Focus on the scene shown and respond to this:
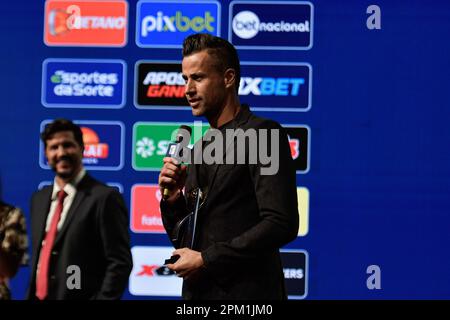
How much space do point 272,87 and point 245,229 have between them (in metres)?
1.85

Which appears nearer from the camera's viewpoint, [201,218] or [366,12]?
[201,218]

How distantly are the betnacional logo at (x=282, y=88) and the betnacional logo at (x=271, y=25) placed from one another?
0.33ft

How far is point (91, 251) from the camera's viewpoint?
274 centimetres

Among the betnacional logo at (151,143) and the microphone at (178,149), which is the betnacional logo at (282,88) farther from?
the microphone at (178,149)

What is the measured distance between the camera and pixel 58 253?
2.73 meters

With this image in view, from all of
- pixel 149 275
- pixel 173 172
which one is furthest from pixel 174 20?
pixel 173 172

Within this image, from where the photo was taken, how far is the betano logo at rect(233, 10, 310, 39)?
3371 millimetres

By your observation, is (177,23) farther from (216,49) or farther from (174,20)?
(216,49)

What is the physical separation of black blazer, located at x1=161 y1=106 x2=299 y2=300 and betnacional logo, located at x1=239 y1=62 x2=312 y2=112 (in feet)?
5.73

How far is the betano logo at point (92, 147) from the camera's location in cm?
335

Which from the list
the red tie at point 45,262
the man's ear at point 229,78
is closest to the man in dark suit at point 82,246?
the red tie at point 45,262
